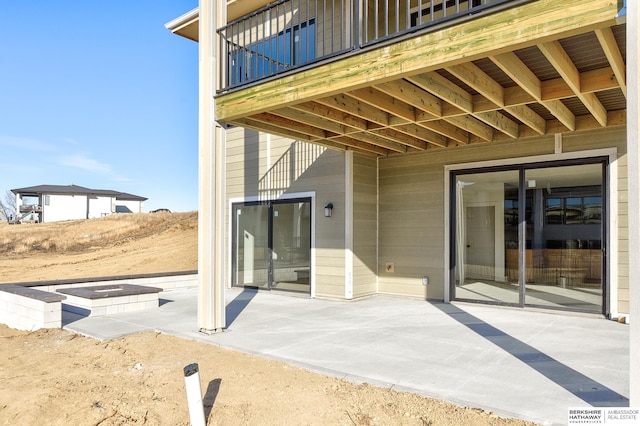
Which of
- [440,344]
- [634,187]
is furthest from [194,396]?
[634,187]

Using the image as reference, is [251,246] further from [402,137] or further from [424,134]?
[424,134]

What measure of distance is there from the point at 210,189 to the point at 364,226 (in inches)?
136

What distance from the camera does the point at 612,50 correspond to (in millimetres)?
3219

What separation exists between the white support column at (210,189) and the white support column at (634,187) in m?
4.03

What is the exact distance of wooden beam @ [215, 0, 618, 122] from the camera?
2.81m

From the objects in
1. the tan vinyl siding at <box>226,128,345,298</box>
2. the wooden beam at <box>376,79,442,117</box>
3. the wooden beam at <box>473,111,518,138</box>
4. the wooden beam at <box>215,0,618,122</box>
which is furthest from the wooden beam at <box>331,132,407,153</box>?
the wooden beam at <box>215,0,618,122</box>

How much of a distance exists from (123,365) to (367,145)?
4.96m

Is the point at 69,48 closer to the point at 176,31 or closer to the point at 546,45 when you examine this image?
the point at 176,31

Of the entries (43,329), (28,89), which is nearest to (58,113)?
(28,89)

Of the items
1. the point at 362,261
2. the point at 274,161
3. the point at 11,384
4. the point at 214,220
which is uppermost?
the point at 274,161

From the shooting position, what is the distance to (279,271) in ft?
28.0

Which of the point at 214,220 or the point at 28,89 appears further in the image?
the point at 28,89

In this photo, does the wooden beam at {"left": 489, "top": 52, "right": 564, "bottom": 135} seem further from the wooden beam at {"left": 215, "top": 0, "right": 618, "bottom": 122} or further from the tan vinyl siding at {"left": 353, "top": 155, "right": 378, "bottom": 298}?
the tan vinyl siding at {"left": 353, "top": 155, "right": 378, "bottom": 298}

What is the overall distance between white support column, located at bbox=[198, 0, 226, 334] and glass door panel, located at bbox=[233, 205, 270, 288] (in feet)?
11.6
